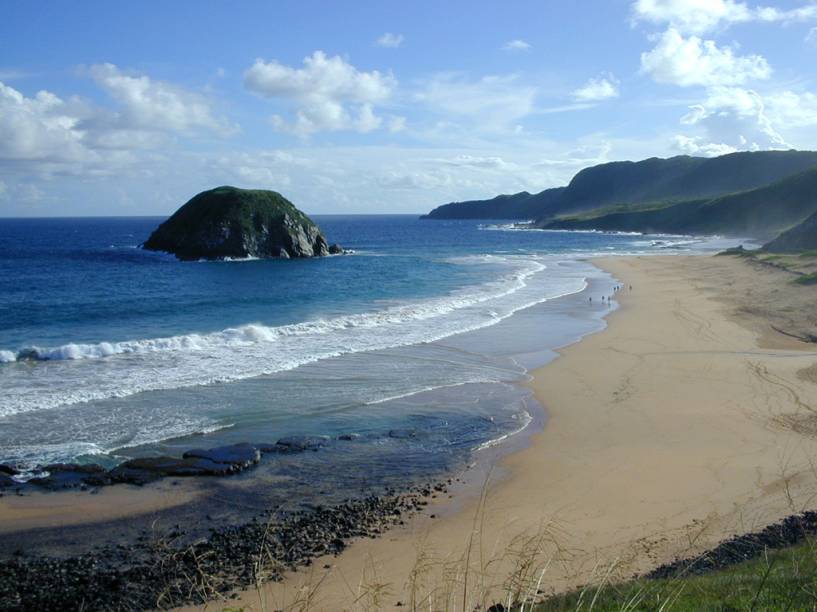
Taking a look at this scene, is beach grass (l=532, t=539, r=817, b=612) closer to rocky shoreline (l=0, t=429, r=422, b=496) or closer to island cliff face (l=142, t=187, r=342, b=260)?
rocky shoreline (l=0, t=429, r=422, b=496)

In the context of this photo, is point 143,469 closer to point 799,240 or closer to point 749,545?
point 749,545

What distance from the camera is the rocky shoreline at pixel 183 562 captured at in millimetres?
8578

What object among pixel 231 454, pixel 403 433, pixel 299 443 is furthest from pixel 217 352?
pixel 403 433

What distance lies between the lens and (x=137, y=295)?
127 feet

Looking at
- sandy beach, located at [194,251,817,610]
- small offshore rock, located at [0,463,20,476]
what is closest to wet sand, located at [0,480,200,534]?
small offshore rock, located at [0,463,20,476]

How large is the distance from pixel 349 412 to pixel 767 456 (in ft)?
31.0

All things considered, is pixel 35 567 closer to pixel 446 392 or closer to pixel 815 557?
pixel 815 557

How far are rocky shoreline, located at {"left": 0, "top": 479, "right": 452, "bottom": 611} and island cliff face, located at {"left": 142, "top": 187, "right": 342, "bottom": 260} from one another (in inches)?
2309

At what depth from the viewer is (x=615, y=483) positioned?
41.5 ft

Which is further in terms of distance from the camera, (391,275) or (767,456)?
(391,275)

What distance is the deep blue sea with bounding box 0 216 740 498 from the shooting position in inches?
610

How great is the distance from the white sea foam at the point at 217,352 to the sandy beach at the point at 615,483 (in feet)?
24.5

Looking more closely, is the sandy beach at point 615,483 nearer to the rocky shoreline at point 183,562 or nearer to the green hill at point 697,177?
the rocky shoreline at point 183,562

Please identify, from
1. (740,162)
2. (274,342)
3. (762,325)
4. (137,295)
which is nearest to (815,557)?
(274,342)
